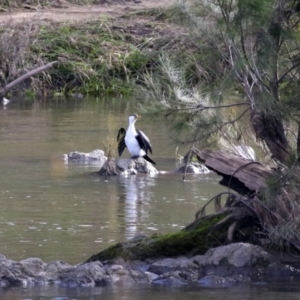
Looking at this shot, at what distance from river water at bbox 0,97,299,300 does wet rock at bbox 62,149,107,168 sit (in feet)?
0.69

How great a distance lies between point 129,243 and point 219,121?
1465mm

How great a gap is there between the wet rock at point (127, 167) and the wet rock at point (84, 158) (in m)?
0.95

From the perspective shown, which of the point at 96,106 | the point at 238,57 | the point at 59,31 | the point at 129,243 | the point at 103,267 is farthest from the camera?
the point at 59,31

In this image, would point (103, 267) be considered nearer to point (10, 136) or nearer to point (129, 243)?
point (129, 243)

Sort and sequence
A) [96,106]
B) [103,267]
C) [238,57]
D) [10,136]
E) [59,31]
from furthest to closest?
[59,31], [96,106], [10,136], [103,267], [238,57]

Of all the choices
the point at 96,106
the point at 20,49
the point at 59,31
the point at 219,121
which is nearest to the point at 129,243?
the point at 219,121

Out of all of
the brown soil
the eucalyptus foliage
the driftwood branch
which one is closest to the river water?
the eucalyptus foliage

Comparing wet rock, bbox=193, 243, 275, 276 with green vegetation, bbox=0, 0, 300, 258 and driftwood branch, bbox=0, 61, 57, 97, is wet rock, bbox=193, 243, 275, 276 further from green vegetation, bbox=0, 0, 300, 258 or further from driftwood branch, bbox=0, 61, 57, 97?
driftwood branch, bbox=0, 61, 57, 97

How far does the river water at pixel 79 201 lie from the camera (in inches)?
354

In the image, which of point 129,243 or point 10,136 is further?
point 10,136

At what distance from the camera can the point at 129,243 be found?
9.88 m

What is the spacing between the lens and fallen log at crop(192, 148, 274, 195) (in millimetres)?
9703

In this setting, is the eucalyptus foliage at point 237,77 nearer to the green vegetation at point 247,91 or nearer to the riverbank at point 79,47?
the green vegetation at point 247,91

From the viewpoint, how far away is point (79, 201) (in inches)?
531
